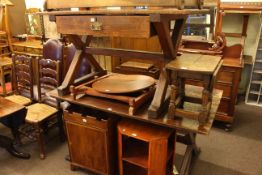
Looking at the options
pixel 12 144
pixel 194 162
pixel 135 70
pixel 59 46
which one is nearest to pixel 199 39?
pixel 135 70

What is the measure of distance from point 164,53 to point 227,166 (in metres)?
1.44

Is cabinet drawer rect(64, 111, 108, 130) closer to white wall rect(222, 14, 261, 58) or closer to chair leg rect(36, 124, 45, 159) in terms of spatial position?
chair leg rect(36, 124, 45, 159)

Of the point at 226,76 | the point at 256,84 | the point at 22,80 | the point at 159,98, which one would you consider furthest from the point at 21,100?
the point at 256,84

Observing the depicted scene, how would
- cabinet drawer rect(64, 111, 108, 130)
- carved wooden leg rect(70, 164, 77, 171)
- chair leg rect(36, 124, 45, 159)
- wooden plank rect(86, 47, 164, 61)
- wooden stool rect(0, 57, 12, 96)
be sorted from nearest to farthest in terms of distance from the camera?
wooden plank rect(86, 47, 164, 61)
cabinet drawer rect(64, 111, 108, 130)
carved wooden leg rect(70, 164, 77, 171)
chair leg rect(36, 124, 45, 159)
wooden stool rect(0, 57, 12, 96)

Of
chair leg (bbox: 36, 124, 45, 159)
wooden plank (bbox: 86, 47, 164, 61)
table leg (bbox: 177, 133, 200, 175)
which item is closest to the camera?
wooden plank (bbox: 86, 47, 164, 61)

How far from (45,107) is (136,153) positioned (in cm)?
123

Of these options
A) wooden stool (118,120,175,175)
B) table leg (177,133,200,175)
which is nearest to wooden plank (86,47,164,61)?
wooden stool (118,120,175,175)

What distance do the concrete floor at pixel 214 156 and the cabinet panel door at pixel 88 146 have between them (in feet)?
0.73

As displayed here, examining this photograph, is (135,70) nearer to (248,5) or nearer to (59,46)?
(59,46)

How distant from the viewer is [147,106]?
5.65 feet

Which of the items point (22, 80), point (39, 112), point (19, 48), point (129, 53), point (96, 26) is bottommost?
point (39, 112)

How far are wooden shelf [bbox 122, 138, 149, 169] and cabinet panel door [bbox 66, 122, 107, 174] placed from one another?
0.63 ft

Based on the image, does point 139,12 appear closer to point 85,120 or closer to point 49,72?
point 85,120

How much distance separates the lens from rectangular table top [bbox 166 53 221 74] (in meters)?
1.35
